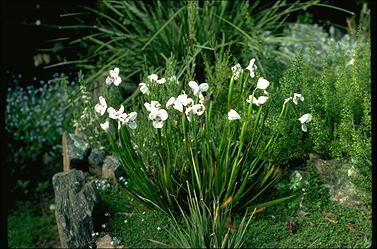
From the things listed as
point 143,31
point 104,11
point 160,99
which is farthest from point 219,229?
point 104,11

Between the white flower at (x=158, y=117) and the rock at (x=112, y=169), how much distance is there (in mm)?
886

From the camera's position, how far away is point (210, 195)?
391cm

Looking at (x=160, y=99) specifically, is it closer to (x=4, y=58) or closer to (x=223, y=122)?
(x=223, y=122)

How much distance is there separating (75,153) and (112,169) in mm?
349

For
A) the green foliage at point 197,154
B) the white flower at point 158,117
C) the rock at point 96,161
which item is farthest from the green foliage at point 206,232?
the rock at point 96,161

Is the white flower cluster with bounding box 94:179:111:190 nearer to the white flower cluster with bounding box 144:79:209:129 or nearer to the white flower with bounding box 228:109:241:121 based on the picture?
the white flower cluster with bounding box 144:79:209:129

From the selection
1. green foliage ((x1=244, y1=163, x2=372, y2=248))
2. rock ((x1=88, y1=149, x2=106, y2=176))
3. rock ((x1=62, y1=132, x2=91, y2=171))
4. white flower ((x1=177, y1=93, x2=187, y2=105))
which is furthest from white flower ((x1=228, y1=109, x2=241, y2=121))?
rock ((x1=62, y1=132, x2=91, y2=171))

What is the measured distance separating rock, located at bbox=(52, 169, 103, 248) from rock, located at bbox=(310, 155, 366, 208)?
58.2 inches

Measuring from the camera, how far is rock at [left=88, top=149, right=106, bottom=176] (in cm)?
477

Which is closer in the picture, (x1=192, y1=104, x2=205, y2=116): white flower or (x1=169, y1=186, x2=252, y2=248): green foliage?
(x1=169, y1=186, x2=252, y2=248): green foliage

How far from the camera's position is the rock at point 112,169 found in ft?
15.0

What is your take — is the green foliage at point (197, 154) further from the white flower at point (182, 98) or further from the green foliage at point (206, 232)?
the green foliage at point (206, 232)
